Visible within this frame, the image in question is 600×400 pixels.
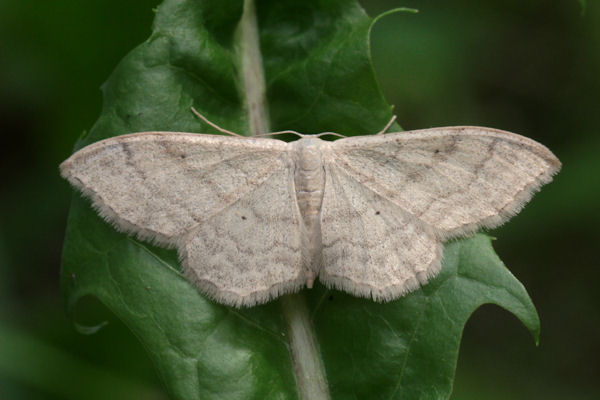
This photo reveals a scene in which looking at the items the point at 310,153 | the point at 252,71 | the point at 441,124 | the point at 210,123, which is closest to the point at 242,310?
the point at 310,153

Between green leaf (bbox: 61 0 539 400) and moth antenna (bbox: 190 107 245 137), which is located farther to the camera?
moth antenna (bbox: 190 107 245 137)

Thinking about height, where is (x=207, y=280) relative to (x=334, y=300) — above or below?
above

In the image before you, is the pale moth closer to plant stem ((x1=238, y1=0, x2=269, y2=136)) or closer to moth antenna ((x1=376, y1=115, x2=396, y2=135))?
moth antenna ((x1=376, y1=115, x2=396, y2=135))

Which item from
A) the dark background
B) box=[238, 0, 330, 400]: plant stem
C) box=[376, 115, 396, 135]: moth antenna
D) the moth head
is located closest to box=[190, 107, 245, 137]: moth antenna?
box=[238, 0, 330, 400]: plant stem

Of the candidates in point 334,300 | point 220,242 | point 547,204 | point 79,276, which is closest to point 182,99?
point 220,242

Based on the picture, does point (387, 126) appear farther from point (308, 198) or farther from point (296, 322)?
point (296, 322)

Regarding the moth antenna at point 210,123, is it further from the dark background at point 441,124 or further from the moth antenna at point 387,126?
the dark background at point 441,124

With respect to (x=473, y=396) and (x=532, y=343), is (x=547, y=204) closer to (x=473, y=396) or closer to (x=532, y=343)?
(x=532, y=343)
